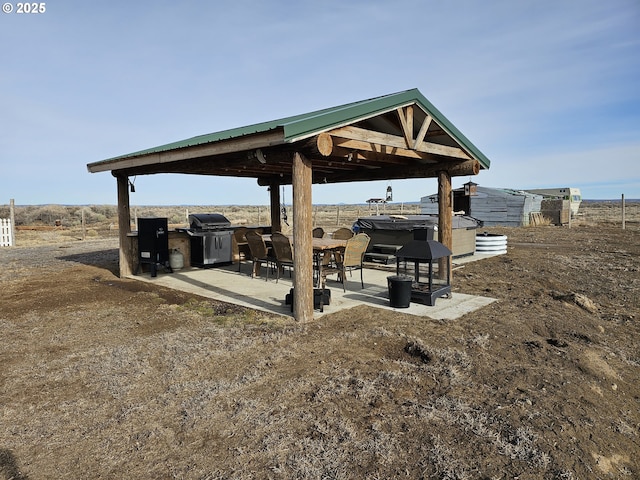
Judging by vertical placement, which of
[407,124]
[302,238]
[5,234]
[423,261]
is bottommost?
[423,261]

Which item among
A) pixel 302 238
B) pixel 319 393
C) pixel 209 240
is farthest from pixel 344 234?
pixel 319 393

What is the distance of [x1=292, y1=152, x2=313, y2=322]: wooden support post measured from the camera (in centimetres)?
498

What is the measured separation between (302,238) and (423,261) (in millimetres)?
1865

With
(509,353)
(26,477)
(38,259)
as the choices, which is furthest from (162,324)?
(38,259)

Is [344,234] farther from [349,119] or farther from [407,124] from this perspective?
[349,119]

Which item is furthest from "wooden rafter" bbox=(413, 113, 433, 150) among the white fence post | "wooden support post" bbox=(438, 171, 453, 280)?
the white fence post

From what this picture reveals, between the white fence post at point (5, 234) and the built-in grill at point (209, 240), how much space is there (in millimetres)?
11409

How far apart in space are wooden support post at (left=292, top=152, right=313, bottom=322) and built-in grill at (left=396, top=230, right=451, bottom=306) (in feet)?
5.02

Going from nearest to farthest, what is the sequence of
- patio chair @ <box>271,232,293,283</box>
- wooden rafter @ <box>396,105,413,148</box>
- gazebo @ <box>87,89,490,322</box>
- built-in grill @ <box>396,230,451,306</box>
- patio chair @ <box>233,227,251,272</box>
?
gazebo @ <box>87,89,490,322</box>, built-in grill @ <box>396,230,451,306</box>, wooden rafter @ <box>396,105,413,148</box>, patio chair @ <box>271,232,293,283</box>, patio chair @ <box>233,227,251,272</box>

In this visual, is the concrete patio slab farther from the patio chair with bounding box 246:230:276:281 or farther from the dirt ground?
the patio chair with bounding box 246:230:276:281

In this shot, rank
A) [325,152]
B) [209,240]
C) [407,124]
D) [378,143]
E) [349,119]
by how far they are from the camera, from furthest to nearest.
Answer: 1. [209,240]
2. [407,124]
3. [378,143]
4. [349,119]
5. [325,152]

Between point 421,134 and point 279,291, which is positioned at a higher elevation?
point 421,134

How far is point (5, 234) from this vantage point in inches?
653

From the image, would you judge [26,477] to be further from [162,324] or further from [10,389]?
[162,324]
